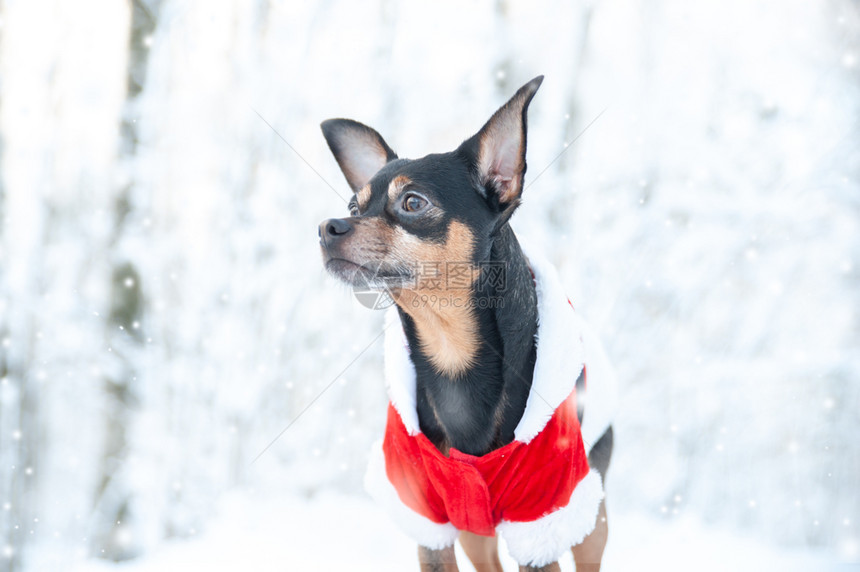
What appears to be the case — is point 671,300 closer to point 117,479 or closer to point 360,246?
point 360,246

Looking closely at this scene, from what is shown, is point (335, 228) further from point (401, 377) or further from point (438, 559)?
point (438, 559)

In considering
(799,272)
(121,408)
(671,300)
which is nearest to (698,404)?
(671,300)

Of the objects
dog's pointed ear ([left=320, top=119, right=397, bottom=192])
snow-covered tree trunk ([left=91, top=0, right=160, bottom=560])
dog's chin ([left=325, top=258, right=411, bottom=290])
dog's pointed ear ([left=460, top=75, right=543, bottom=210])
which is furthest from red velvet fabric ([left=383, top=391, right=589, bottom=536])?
snow-covered tree trunk ([left=91, top=0, right=160, bottom=560])

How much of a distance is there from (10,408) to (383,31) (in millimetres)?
1827

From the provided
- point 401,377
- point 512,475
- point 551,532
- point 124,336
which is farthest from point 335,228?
point 124,336

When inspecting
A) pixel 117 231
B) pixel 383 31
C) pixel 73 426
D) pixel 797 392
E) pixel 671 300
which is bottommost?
pixel 73 426

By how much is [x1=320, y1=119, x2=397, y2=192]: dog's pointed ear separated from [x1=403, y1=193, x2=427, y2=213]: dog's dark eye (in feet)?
0.96

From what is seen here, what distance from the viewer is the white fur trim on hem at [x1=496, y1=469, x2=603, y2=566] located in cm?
143

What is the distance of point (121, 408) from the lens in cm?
231

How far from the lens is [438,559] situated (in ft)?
5.18

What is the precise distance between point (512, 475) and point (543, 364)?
25cm

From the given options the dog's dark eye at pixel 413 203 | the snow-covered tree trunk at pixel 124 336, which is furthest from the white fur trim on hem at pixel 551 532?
the snow-covered tree trunk at pixel 124 336

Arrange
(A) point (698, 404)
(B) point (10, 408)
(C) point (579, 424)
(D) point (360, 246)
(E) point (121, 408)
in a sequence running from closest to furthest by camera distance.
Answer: (D) point (360, 246) → (C) point (579, 424) → (B) point (10, 408) → (E) point (121, 408) → (A) point (698, 404)

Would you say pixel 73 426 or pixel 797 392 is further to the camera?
pixel 797 392
